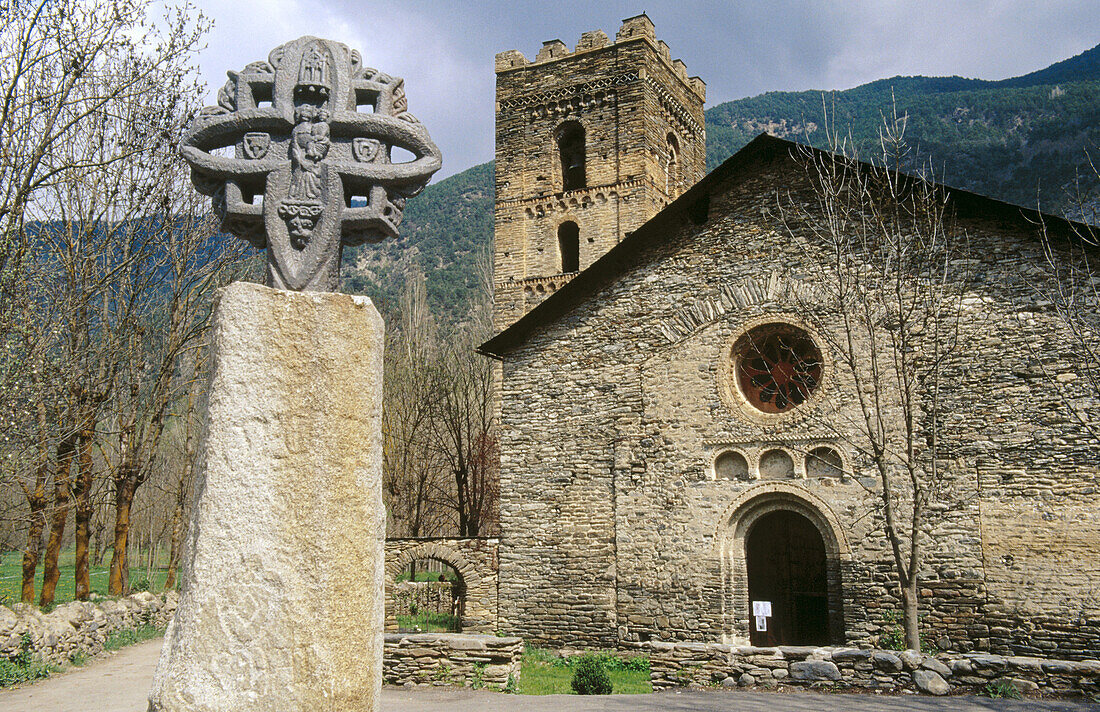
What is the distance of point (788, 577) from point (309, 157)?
12778mm

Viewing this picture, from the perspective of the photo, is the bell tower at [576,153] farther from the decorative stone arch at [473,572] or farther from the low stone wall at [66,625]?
the low stone wall at [66,625]

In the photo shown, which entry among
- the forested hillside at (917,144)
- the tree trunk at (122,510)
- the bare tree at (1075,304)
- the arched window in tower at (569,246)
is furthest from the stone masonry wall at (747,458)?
the forested hillside at (917,144)

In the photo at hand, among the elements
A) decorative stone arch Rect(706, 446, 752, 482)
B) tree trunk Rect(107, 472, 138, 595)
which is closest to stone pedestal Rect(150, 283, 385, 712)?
decorative stone arch Rect(706, 446, 752, 482)

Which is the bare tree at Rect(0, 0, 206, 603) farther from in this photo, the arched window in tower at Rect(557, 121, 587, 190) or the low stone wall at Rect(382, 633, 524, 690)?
the arched window in tower at Rect(557, 121, 587, 190)

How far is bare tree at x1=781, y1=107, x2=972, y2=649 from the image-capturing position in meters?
12.0

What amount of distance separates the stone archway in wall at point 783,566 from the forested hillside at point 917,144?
23.9 m

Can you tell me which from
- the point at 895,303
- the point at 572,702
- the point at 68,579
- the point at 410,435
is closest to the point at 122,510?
the point at 572,702

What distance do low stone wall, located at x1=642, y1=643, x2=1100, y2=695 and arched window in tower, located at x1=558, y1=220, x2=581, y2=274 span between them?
15.7 meters

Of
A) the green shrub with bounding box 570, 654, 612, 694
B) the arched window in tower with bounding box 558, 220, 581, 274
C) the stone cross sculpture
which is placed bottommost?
the green shrub with bounding box 570, 654, 612, 694

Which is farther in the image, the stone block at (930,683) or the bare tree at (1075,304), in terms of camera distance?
the bare tree at (1075,304)

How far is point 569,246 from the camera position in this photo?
25250 millimetres

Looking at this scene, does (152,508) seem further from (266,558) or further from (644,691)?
(266,558)

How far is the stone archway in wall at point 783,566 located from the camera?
1275 cm

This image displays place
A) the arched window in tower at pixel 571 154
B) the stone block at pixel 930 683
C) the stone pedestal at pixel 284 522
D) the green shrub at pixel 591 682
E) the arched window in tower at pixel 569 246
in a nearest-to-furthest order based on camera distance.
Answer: the stone pedestal at pixel 284 522 → the stone block at pixel 930 683 → the green shrub at pixel 591 682 → the arched window in tower at pixel 569 246 → the arched window in tower at pixel 571 154
